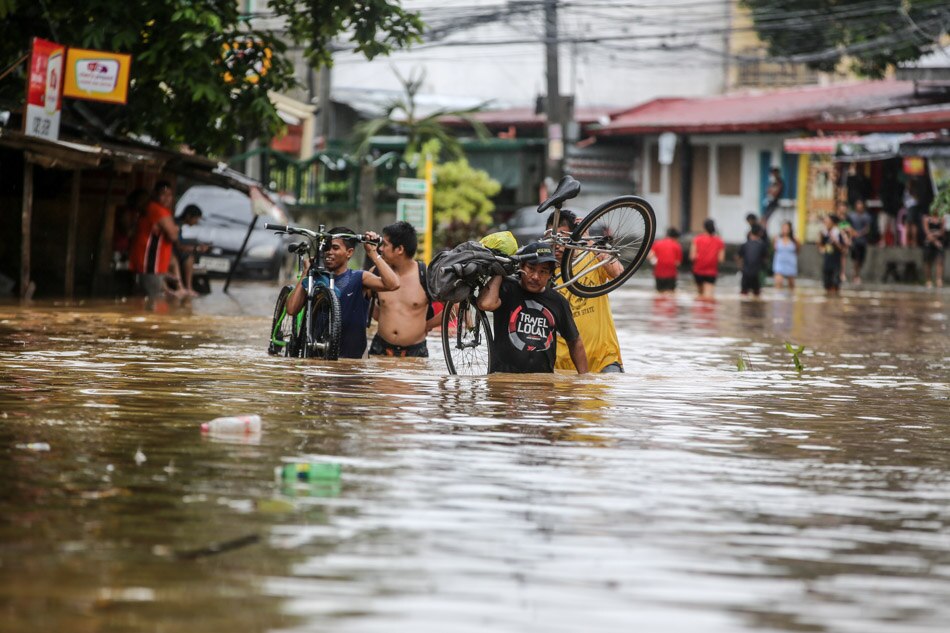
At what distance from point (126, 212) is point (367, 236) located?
11893 millimetres

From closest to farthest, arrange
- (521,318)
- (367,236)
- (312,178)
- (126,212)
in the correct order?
(521,318) < (367,236) < (126,212) < (312,178)

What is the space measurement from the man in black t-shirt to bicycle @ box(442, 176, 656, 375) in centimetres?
12

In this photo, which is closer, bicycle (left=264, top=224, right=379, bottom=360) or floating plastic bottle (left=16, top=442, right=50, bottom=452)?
floating plastic bottle (left=16, top=442, right=50, bottom=452)

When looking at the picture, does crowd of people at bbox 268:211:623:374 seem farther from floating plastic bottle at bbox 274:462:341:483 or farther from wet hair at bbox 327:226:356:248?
floating plastic bottle at bbox 274:462:341:483

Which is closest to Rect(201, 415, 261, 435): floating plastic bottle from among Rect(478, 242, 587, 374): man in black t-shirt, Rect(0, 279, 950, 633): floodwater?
Rect(0, 279, 950, 633): floodwater

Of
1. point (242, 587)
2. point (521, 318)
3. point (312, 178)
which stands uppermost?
point (312, 178)

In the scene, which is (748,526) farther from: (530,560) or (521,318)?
(521,318)

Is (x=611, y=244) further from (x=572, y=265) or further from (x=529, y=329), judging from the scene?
(x=529, y=329)

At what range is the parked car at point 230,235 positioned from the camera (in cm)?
2839

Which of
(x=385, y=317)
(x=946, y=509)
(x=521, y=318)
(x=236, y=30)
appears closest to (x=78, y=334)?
(x=385, y=317)

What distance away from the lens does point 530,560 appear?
17.9ft

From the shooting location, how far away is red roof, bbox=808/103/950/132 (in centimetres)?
3469

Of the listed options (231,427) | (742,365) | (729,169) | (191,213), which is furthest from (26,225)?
(729,169)

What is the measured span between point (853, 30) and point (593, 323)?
26.0 m
